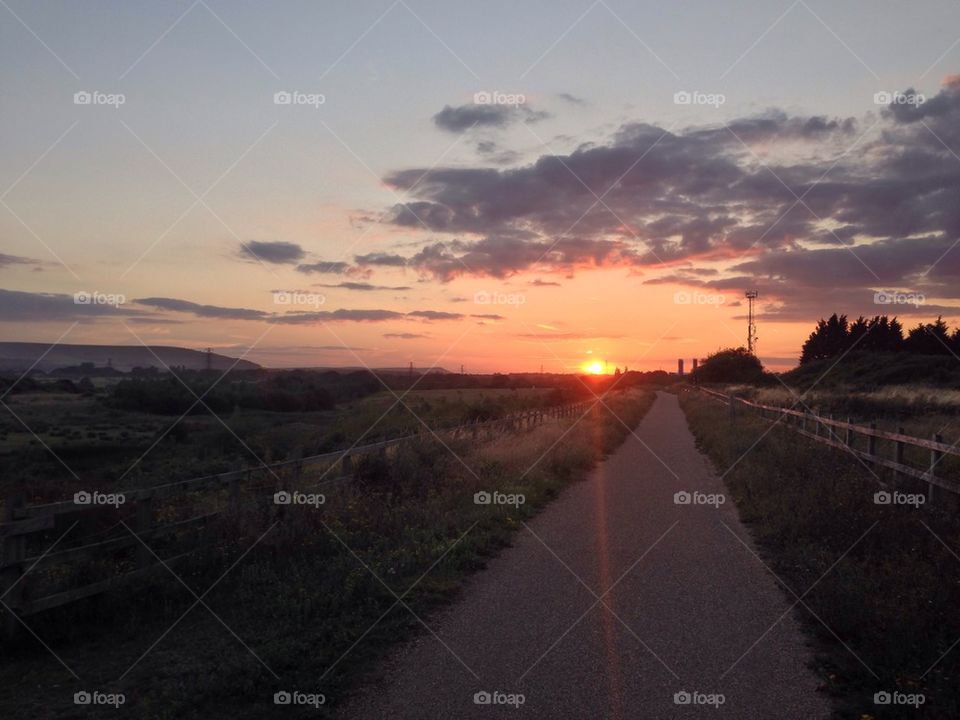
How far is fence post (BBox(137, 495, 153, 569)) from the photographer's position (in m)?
7.52

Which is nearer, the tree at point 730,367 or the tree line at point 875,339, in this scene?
the tree line at point 875,339

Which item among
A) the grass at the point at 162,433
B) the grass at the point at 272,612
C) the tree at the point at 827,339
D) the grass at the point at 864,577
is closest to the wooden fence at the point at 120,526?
the grass at the point at 272,612

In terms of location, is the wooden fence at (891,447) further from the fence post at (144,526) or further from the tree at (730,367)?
the tree at (730,367)

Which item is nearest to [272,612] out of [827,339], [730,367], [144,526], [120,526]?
[144,526]

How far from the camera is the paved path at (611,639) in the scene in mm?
4926

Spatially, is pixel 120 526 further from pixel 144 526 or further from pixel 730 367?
pixel 730 367

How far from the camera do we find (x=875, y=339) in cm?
8625

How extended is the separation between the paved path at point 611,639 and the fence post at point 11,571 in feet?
10.8

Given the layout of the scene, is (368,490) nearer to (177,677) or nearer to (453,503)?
(453,503)

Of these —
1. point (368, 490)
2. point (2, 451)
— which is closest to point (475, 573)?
point (368, 490)

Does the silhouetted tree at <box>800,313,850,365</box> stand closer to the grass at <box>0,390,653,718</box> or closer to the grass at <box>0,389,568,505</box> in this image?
the grass at <box>0,389,568,505</box>

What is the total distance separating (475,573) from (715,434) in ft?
69.3

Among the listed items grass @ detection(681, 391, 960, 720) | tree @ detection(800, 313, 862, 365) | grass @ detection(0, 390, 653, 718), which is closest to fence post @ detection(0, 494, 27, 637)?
grass @ detection(0, 390, 653, 718)

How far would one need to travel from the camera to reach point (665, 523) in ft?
38.5
